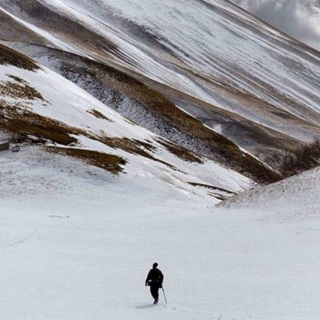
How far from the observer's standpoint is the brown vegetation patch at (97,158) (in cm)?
5122

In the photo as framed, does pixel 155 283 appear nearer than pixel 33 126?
Yes

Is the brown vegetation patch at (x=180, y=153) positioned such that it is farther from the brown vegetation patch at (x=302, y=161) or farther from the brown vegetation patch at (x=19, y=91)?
the brown vegetation patch at (x=19, y=91)

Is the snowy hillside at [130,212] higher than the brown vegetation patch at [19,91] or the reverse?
higher

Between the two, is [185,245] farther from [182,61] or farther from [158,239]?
[182,61]

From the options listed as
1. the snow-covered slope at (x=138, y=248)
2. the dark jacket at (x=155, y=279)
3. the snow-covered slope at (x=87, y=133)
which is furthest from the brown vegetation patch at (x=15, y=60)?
the dark jacket at (x=155, y=279)

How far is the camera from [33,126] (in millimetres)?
59875

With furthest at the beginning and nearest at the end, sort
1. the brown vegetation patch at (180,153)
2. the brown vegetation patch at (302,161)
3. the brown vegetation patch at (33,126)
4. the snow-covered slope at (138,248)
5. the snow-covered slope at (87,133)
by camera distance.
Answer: the brown vegetation patch at (302,161), the brown vegetation patch at (180,153), the brown vegetation patch at (33,126), the snow-covered slope at (87,133), the snow-covered slope at (138,248)

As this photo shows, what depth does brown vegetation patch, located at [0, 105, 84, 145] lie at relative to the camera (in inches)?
2249

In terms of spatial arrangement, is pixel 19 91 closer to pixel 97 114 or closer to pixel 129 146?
pixel 97 114

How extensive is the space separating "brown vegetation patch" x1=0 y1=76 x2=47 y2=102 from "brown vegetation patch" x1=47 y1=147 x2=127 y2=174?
18.7 metres

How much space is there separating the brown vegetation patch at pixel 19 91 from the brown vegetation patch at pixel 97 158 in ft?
61.3

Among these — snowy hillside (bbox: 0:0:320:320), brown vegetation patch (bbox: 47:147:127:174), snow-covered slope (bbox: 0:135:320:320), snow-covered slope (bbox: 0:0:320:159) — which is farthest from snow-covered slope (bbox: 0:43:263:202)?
snow-covered slope (bbox: 0:0:320:159)

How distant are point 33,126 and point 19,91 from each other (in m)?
13.2

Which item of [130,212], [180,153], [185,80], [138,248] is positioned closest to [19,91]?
[180,153]
